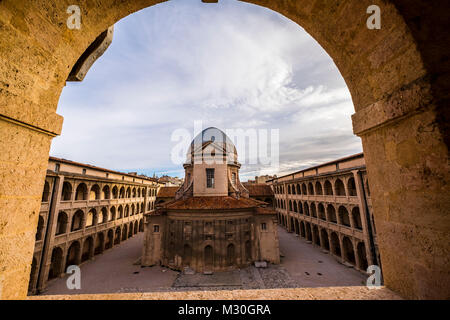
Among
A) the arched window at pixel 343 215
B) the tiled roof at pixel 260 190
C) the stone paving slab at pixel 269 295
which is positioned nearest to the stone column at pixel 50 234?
the stone paving slab at pixel 269 295

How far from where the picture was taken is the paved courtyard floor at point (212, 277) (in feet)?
47.8

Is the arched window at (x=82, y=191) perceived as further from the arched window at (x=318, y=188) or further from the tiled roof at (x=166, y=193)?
the arched window at (x=318, y=188)

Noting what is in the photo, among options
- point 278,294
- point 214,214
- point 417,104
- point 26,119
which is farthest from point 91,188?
point 417,104

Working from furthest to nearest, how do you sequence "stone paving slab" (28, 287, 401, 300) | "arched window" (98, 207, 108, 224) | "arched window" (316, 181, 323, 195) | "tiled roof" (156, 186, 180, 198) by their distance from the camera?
"tiled roof" (156, 186, 180, 198) < "arched window" (316, 181, 323, 195) < "arched window" (98, 207, 108, 224) < "stone paving slab" (28, 287, 401, 300)

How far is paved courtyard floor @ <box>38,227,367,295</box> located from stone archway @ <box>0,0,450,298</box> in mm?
14643

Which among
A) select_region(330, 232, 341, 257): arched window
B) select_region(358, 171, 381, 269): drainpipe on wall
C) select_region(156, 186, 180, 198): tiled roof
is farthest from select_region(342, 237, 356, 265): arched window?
select_region(156, 186, 180, 198): tiled roof

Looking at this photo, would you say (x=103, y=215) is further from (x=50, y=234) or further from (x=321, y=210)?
(x=321, y=210)

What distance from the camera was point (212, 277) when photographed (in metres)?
16.0

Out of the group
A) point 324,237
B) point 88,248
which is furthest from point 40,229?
point 324,237

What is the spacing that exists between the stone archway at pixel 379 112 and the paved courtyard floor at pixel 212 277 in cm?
1464

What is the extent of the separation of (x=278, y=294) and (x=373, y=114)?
271cm

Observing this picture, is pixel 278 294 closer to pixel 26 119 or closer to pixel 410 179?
pixel 410 179

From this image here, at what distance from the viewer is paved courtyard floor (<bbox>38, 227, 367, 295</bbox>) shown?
14.6 metres

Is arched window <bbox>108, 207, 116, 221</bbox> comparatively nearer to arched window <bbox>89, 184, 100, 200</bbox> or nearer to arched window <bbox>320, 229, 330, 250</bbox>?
arched window <bbox>89, 184, 100, 200</bbox>
